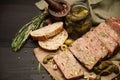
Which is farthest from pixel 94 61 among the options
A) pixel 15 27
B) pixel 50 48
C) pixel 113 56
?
pixel 15 27

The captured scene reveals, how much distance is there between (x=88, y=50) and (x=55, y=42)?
11.2 inches

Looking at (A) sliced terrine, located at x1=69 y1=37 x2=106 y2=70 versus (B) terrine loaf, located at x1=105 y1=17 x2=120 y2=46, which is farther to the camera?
(B) terrine loaf, located at x1=105 y1=17 x2=120 y2=46

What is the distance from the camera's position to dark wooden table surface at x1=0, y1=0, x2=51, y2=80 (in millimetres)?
2166

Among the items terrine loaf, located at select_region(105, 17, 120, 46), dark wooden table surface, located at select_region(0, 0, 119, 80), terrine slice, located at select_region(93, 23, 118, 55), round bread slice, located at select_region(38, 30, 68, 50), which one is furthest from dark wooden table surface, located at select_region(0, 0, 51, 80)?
terrine loaf, located at select_region(105, 17, 120, 46)

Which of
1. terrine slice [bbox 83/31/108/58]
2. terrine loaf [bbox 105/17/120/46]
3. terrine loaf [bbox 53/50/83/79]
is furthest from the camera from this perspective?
terrine loaf [bbox 105/17/120/46]

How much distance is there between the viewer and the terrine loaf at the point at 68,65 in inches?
81.8

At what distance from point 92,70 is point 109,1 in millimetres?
677

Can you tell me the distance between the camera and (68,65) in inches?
83.7

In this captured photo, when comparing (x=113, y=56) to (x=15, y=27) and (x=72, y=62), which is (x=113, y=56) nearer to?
(x=72, y=62)

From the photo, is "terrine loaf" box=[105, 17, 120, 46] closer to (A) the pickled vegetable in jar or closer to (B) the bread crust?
(A) the pickled vegetable in jar

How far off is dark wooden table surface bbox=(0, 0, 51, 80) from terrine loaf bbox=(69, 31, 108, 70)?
0.28 m

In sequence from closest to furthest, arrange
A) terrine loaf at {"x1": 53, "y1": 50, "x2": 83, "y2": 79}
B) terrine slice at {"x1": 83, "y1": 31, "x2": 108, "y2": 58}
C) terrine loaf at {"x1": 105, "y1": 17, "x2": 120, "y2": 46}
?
1. terrine loaf at {"x1": 53, "y1": 50, "x2": 83, "y2": 79}
2. terrine slice at {"x1": 83, "y1": 31, "x2": 108, "y2": 58}
3. terrine loaf at {"x1": 105, "y1": 17, "x2": 120, "y2": 46}

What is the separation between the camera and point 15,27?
2.50m

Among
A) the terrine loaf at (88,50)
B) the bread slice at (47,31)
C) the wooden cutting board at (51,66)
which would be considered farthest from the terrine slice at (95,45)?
the bread slice at (47,31)
